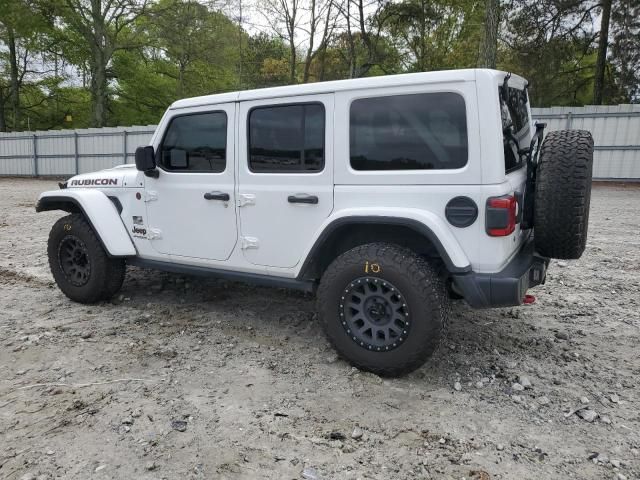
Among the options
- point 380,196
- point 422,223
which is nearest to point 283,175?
point 380,196

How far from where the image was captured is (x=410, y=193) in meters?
3.08

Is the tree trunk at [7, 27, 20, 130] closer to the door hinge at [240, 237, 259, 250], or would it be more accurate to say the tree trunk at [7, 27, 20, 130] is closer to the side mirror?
the side mirror

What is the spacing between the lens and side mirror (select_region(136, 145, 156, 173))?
4043 mm

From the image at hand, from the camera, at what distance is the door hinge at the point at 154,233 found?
4215 mm

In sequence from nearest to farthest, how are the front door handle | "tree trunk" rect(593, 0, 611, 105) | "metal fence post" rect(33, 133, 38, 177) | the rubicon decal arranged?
the front door handle
the rubicon decal
"tree trunk" rect(593, 0, 611, 105)
"metal fence post" rect(33, 133, 38, 177)

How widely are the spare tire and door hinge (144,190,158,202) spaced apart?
300cm

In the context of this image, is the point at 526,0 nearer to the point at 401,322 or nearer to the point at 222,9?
the point at 222,9

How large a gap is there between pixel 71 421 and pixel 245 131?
225 cm

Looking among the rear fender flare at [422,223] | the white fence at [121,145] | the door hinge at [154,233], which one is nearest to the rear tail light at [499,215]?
the rear fender flare at [422,223]

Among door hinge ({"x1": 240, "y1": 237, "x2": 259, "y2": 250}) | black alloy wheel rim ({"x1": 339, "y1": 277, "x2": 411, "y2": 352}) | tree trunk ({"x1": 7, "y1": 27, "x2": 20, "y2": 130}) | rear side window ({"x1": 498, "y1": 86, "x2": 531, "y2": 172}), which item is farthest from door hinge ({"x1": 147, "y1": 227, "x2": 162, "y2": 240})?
tree trunk ({"x1": 7, "y1": 27, "x2": 20, "y2": 130})

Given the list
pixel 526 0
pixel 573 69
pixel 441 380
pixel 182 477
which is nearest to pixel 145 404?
pixel 182 477

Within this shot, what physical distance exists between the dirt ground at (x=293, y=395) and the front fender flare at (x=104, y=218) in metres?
0.61

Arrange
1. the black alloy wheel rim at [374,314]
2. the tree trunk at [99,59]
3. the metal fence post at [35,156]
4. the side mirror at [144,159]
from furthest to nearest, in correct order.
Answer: the tree trunk at [99,59]
the metal fence post at [35,156]
the side mirror at [144,159]
the black alloy wheel rim at [374,314]

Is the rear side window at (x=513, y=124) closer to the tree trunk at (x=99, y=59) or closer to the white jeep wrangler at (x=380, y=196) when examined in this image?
the white jeep wrangler at (x=380, y=196)
